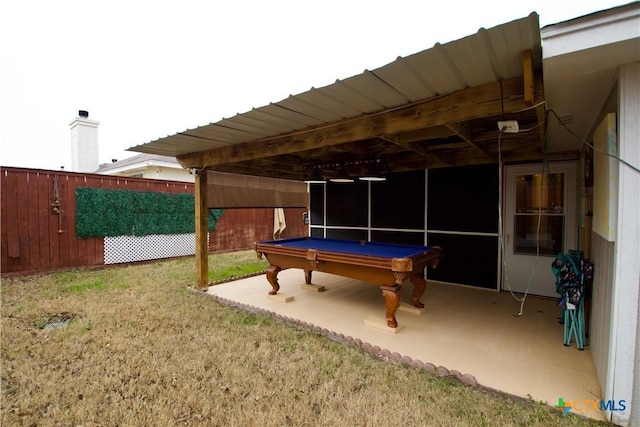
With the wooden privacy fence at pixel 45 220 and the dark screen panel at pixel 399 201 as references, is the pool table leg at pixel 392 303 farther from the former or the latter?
the wooden privacy fence at pixel 45 220

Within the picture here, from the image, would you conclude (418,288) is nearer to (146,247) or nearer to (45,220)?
(146,247)

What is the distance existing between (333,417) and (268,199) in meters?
4.64

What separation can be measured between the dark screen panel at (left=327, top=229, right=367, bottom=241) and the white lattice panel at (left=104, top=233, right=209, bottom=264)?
157 inches

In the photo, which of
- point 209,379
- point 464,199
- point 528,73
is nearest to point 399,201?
point 464,199

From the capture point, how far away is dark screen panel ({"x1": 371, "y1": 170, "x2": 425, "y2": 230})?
562 cm

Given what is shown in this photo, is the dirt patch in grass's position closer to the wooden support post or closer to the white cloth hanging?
the wooden support post

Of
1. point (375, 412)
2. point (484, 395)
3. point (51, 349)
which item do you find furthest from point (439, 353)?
point (51, 349)

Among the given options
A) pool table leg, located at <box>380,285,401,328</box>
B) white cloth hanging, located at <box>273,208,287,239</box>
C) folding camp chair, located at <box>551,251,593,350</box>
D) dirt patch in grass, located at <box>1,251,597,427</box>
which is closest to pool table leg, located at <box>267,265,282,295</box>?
dirt patch in grass, located at <box>1,251,597,427</box>

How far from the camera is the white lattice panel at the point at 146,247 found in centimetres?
677

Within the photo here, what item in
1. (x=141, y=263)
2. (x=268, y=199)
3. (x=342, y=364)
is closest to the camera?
(x=342, y=364)

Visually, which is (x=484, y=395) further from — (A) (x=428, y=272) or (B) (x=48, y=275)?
(B) (x=48, y=275)

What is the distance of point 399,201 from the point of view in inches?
231

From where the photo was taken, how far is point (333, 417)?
1949 mm

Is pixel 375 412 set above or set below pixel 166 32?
below
